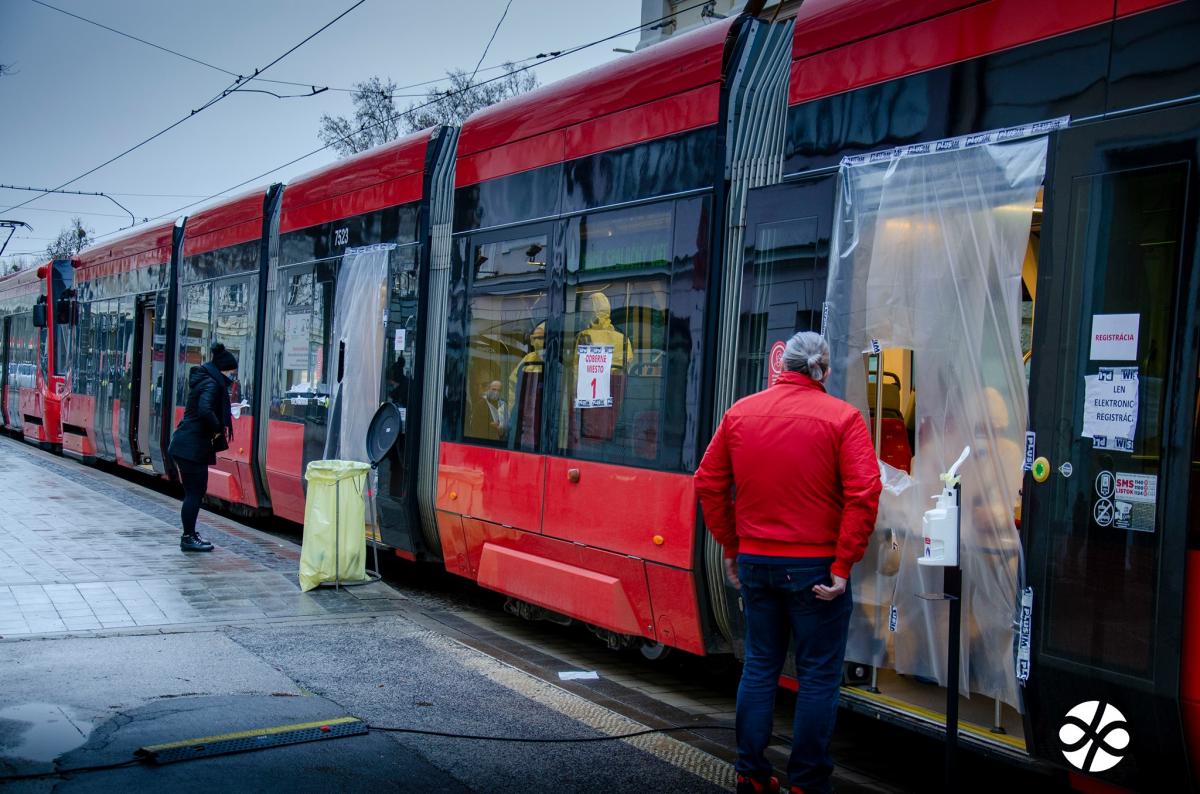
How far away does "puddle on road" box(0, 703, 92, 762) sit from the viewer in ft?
15.1

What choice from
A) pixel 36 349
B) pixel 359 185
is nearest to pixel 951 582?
pixel 359 185

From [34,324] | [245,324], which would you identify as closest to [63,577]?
[245,324]

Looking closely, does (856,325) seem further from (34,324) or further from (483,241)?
(34,324)

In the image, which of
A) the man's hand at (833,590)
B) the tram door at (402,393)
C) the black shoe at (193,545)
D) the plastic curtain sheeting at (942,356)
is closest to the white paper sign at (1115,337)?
the plastic curtain sheeting at (942,356)

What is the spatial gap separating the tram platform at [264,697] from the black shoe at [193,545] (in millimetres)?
581

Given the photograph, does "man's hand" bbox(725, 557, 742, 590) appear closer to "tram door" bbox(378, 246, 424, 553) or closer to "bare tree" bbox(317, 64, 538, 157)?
"tram door" bbox(378, 246, 424, 553)

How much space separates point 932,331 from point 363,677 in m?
3.44

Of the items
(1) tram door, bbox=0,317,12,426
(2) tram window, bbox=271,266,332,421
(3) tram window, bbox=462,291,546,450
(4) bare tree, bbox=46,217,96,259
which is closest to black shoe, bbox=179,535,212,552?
(2) tram window, bbox=271,266,332,421

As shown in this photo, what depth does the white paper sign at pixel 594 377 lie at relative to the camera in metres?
6.48

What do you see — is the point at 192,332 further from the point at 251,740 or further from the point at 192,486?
the point at 251,740

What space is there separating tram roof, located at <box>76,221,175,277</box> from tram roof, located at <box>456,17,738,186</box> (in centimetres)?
821

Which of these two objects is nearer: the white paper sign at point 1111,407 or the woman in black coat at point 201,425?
the white paper sign at point 1111,407

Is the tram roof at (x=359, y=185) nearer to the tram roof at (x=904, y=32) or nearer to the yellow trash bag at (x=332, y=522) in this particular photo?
the yellow trash bag at (x=332, y=522)

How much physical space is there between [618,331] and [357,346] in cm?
378
